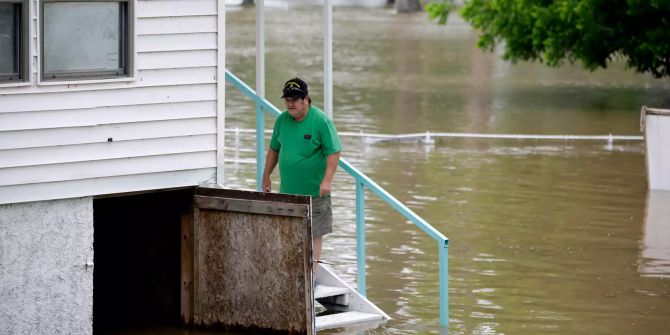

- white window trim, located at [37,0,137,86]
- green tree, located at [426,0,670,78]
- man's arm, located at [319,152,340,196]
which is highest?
green tree, located at [426,0,670,78]

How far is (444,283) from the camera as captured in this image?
1077 cm

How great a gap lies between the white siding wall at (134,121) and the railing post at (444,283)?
1.84 metres

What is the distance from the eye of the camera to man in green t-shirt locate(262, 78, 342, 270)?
407 inches

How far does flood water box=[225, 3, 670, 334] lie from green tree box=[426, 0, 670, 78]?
4.08 feet

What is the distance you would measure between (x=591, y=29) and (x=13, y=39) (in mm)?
18713

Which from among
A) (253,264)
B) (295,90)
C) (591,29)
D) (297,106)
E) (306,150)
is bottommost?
(253,264)

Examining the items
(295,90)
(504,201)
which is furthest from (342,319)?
(504,201)

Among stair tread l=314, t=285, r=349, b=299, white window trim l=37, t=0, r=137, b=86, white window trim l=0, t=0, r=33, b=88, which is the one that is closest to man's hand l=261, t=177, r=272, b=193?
stair tread l=314, t=285, r=349, b=299

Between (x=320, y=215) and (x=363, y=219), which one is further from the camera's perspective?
(x=363, y=219)

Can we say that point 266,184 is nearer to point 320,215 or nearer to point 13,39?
point 320,215

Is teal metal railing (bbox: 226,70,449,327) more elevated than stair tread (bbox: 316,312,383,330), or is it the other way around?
teal metal railing (bbox: 226,70,449,327)

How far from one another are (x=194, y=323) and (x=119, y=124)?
6.00ft

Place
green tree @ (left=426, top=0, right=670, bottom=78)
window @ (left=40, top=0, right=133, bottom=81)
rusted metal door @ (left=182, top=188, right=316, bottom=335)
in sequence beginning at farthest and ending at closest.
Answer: green tree @ (left=426, top=0, right=670, bottom=78), rusted metal door @ (left=182, top=188, right=316, bottom=335), window @ (left=40, top=0, right=133, bottom=81)

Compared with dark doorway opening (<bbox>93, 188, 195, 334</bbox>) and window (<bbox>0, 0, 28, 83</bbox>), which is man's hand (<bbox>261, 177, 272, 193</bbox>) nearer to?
dark doorway opening (<bbox>93, 188, 195, 334</bbox>)
